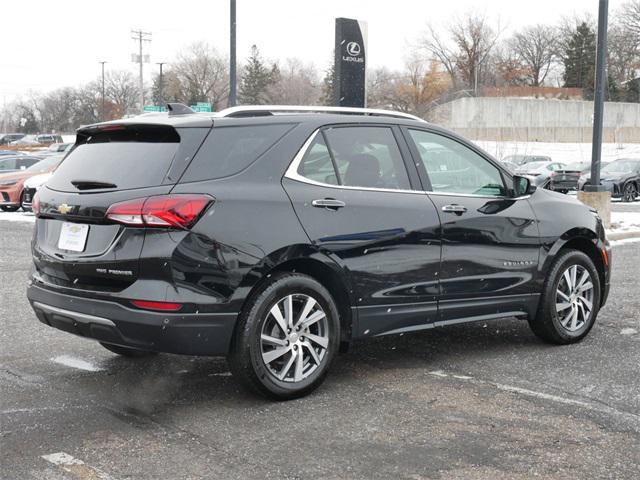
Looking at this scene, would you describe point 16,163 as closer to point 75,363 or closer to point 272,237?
point 75,363

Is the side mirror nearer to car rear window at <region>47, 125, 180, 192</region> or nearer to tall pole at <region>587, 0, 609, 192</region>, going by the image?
car rear window at <region>47, 125, 180, 192</region>

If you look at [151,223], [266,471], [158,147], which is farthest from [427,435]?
[158,147]

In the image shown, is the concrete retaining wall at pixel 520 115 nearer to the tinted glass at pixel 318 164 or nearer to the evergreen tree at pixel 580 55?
the evergreen tree at pixel 580 55

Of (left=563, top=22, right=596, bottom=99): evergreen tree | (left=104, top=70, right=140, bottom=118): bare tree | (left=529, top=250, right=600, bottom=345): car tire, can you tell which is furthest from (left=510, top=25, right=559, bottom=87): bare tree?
(left=529, top=250, right=600, bottom=345): car tire

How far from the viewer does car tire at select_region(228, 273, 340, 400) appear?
4.70 meters

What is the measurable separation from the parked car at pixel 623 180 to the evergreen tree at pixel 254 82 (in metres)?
76.2

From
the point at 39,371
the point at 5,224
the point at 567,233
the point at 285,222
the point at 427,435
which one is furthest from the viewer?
the point at 5,224

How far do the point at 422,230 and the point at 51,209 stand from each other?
2.35 m

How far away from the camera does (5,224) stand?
A: 1850 centimetres

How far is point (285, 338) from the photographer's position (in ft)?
15.9

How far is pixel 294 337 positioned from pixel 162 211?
1098 mm

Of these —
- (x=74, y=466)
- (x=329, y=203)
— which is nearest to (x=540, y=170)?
(x=329, y=203)

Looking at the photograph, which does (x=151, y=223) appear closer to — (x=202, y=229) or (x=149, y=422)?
(x=202, y=229)

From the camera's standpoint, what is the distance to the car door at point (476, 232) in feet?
18.6
